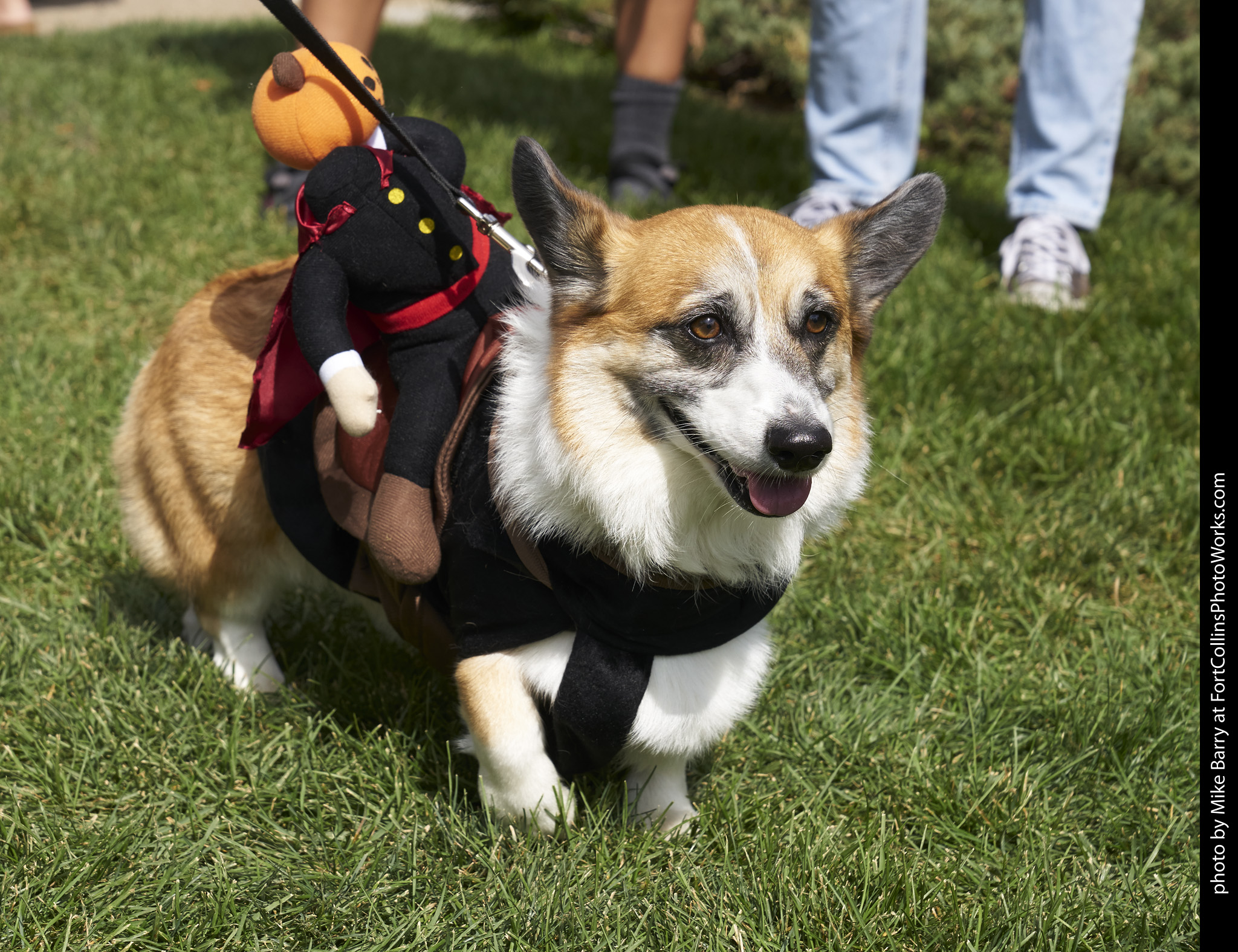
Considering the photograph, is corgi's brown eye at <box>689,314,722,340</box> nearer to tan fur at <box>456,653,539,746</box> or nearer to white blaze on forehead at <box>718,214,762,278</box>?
white blaze on forehead at <box>718,214,762,278</box>

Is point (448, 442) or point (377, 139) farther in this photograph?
point (377, 139)

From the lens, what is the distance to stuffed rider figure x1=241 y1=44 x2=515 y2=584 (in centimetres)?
198

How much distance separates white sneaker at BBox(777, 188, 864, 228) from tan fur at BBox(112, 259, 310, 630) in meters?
2.66

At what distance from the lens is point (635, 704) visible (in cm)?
203

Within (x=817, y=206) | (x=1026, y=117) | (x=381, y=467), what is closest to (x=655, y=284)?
(x=381, y=467)

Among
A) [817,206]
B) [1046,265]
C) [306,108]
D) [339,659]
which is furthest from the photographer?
[817,206]

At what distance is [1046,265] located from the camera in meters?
4.50

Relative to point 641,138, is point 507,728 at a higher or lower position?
higher

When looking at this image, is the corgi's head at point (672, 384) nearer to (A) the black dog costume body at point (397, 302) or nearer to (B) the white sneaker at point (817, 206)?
(A) the black dog costume body at point (397, 302)

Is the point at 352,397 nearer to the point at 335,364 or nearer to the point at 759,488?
the point at 335,364

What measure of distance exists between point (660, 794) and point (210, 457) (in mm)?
1329

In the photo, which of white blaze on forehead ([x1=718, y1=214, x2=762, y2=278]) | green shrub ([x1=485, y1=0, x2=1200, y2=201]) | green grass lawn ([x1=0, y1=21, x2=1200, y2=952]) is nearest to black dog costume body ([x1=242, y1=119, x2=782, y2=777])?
green grass lawn ([x1=0, y1=21, x2=1200, y2=952])

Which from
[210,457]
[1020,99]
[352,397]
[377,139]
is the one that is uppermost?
[377,139]
